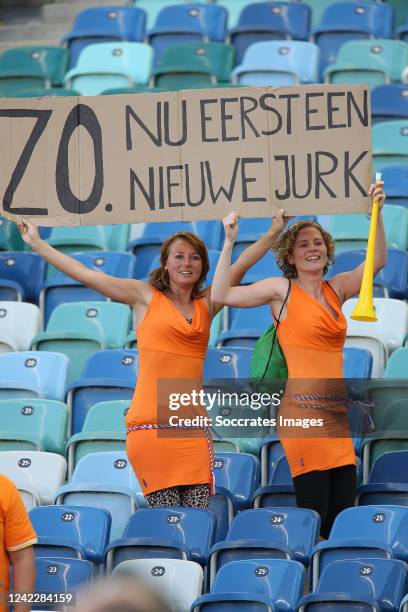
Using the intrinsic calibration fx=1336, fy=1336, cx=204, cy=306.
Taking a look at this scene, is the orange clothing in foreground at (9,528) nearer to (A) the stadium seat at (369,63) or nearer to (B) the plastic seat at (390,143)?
(B) the plastic seat at (390,143)

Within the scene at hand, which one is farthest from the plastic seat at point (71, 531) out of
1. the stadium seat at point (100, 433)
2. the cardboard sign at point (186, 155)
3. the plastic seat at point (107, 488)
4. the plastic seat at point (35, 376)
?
the plastic seat at point (35, 376)

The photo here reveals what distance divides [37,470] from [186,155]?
1.69 m

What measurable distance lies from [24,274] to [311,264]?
2977 millimetres

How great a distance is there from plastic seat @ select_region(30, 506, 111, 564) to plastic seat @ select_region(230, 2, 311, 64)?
5497mm

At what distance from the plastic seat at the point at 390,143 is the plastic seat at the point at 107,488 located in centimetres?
314

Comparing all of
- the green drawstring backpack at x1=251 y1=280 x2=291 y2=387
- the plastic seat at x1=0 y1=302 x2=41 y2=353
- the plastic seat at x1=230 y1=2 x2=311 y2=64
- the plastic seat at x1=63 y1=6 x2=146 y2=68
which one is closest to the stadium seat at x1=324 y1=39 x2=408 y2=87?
the plastic seat at x1=230 y1=2 x2=311 y2=64

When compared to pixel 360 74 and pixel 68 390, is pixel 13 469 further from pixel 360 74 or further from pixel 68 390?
pixel 360 74

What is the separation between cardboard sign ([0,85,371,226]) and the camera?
4.98m

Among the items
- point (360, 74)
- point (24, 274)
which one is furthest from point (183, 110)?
point (360, 74)

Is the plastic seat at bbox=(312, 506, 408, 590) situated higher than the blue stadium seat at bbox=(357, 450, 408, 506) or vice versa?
the blue stadium seat at bbox=(357, 450, 408, 506)

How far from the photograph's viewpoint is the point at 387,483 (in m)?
5.39

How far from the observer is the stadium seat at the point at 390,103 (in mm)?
8672

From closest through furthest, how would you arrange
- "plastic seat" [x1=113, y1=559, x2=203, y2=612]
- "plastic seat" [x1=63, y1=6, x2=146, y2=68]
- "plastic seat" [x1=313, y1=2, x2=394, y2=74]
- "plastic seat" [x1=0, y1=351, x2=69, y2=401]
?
"plastic seat" [x1=113, y1=559, x2=203, y2=612], "plastic seat" [x1=0, y1=351, x2=69, y2=401], "plastic seat" [x1=313, y1=2, x2=394, y2=74], "plastic seat" [x1=63, y1=6, x2=146, y2=68]

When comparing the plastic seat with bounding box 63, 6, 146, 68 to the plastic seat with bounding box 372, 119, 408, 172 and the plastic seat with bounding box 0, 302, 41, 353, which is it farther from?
the plastic seat with bounding box 0, 302, 41, 353
